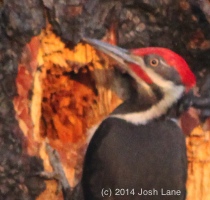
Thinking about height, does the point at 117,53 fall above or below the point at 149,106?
above

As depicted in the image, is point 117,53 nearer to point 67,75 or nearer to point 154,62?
point 154,62

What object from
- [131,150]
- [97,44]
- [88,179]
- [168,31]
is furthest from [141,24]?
[88,179]

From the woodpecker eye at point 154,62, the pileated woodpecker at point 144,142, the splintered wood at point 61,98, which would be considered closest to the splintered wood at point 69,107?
the splintered wood at point 61,98

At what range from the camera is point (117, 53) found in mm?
2367

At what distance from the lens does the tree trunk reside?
227 centimetres

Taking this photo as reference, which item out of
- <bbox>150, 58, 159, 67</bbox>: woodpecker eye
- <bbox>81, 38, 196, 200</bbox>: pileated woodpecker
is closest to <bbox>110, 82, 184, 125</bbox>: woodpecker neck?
<bbox>81, 38, 196, 200</bbox>: pileated woodpecker

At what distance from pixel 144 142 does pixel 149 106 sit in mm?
167

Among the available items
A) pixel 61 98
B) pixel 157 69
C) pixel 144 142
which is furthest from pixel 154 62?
pixel 61 98

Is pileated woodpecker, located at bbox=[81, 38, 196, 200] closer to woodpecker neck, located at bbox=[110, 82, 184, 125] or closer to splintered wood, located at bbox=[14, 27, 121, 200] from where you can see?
woodpecker neck, located at bbox=[110, 82, 184, 125]

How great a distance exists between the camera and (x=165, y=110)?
2455 millimetres

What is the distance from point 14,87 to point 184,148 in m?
0.76

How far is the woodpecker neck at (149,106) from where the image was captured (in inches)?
94.5

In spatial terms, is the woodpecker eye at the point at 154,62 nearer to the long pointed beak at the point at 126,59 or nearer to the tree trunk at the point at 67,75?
the long pointed beak at the point at 126,59

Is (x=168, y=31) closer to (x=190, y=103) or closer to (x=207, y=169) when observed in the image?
(x=190, y=103)
